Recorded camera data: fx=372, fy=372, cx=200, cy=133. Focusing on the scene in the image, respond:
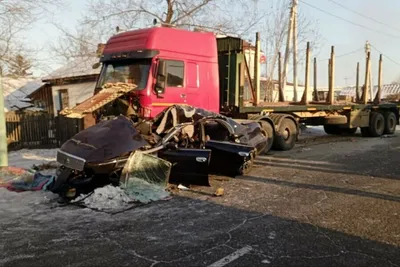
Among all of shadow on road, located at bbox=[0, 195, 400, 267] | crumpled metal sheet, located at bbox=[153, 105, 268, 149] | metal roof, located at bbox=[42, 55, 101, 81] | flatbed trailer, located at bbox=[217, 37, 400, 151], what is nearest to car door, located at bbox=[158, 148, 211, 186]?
crumpled metal sheet, located at bbox=[153, 105, 268, 149]

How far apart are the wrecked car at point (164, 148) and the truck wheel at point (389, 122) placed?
477 inches

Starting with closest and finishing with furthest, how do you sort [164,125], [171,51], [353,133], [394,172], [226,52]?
[164,125]
[394,172]
[171,51]
[226,52]
[353,133]

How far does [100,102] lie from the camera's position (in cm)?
→ 815

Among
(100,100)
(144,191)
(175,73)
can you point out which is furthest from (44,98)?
(144,191)

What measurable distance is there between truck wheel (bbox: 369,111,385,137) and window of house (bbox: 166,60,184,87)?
36.7 ft

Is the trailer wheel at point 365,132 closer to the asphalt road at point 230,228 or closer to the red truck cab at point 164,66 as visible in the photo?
the asphalt road at point 230,228

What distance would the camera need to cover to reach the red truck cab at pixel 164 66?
8703 mm

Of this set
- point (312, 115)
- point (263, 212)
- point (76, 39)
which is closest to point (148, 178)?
point (263, 212)

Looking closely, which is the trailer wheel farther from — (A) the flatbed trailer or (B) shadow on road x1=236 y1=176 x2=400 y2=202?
(B) shadow on road x1=236 y1=176 x2=400 y2=202

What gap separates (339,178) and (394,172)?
1.56m

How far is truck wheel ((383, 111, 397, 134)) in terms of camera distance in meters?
17.9

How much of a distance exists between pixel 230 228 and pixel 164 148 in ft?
8.84

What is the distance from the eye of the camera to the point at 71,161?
21.2 feet

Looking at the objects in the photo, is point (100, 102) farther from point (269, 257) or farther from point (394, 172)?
point (394, 172)
